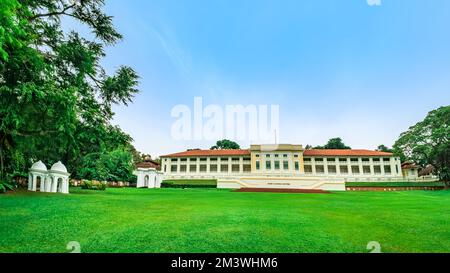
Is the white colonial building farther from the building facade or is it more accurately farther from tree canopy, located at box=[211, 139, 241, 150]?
tree canopy, located at box=[211, 139, 241, 150]

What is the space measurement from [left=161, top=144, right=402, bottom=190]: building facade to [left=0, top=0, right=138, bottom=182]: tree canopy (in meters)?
34.5

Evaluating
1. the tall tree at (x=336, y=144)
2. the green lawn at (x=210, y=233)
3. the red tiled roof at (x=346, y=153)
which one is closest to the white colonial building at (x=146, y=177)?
the green lawn at (x=210, y=233)

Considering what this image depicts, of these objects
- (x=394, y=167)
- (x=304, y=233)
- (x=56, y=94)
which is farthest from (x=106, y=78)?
(x=394, y=167)

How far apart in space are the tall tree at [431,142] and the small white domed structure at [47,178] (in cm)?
3632

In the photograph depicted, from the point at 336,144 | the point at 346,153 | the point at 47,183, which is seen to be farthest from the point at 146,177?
the point at 336,144

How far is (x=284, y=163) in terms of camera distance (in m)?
49.5

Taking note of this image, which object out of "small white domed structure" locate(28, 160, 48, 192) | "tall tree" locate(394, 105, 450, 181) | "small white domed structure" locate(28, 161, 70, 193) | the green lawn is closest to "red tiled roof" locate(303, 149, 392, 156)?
"tall tree" locate(394, 105, 450, 181)

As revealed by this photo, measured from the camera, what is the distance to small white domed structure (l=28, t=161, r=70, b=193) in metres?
14.0

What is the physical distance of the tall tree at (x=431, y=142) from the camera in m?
30.0

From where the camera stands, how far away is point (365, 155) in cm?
4800

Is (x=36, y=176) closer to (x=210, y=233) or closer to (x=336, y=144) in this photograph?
(x=210, y=233)
